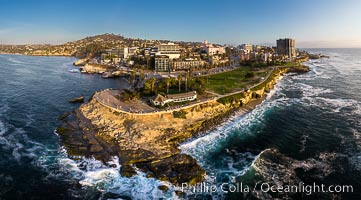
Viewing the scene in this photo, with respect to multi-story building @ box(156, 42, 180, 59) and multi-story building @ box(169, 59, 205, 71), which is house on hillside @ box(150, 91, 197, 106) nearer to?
multi-story building @ box(169, 59, 205, 71)

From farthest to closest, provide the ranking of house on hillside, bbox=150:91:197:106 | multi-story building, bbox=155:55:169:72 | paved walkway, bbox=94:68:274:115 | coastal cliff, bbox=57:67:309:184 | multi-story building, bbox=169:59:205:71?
multi-story building, bbox=169:59:205:71, multi-story building, bbox=155:55:169:72, house on hillside, bbox=150:91:197:106, paved walkway, bbox=94:68:274:115, coastal cliff, bbox=57:67:309:184

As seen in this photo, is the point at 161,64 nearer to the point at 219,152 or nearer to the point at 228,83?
the point at 228,83

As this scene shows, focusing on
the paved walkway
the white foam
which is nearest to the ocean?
the white foam

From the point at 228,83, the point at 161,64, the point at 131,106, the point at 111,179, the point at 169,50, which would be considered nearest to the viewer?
the point at 111,179

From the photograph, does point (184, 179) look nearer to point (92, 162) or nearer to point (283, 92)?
point (92, 162)

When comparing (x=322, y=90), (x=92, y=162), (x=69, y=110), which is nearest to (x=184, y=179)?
(x=92, y=162)

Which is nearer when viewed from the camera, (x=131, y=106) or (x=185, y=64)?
(x=131, y=106)

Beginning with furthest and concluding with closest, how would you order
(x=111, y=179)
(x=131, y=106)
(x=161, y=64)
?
(x=161, y=64) → (x=131, y=106) → (x=111, y=179)

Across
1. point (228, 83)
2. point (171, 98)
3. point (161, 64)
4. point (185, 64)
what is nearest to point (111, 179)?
point (171, 98)
